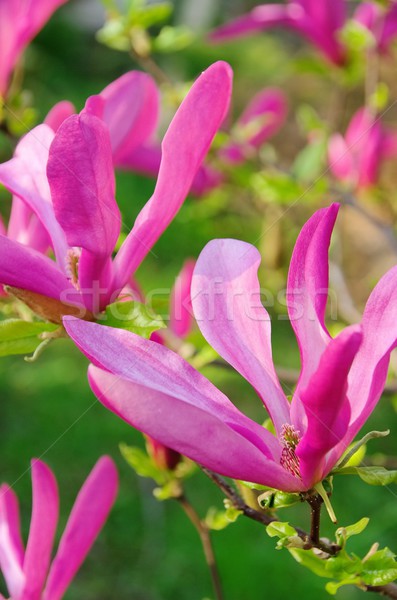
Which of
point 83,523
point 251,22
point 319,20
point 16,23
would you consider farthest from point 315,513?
point 319,20

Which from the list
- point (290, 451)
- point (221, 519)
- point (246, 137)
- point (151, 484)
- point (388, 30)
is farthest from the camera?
point (151, 484)

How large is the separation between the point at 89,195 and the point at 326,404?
0.22m

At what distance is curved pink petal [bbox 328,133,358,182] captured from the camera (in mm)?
1369

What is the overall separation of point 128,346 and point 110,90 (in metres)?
0.32

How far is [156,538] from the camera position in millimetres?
2070

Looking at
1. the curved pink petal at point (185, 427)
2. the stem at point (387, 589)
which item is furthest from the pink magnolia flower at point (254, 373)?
the stem at point (387, 589)

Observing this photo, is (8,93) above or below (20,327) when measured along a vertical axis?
above

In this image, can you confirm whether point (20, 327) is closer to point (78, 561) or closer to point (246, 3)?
point (78, 561)

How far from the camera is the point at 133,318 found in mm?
578

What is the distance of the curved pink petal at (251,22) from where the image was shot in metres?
1.17

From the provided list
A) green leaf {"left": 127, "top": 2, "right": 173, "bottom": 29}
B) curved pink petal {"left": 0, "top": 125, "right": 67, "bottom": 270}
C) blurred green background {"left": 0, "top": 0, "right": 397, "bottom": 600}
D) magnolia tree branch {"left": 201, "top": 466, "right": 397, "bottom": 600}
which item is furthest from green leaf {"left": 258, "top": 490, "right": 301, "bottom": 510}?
green leaf {"left": 127, "top": 2, "right": 173, "bottom": 29}

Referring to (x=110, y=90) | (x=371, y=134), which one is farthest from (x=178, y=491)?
(x=371, y=134)

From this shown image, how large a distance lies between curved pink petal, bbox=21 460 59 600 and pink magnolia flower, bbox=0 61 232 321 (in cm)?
14

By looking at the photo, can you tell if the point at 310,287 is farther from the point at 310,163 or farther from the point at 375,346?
the point at 310,163
